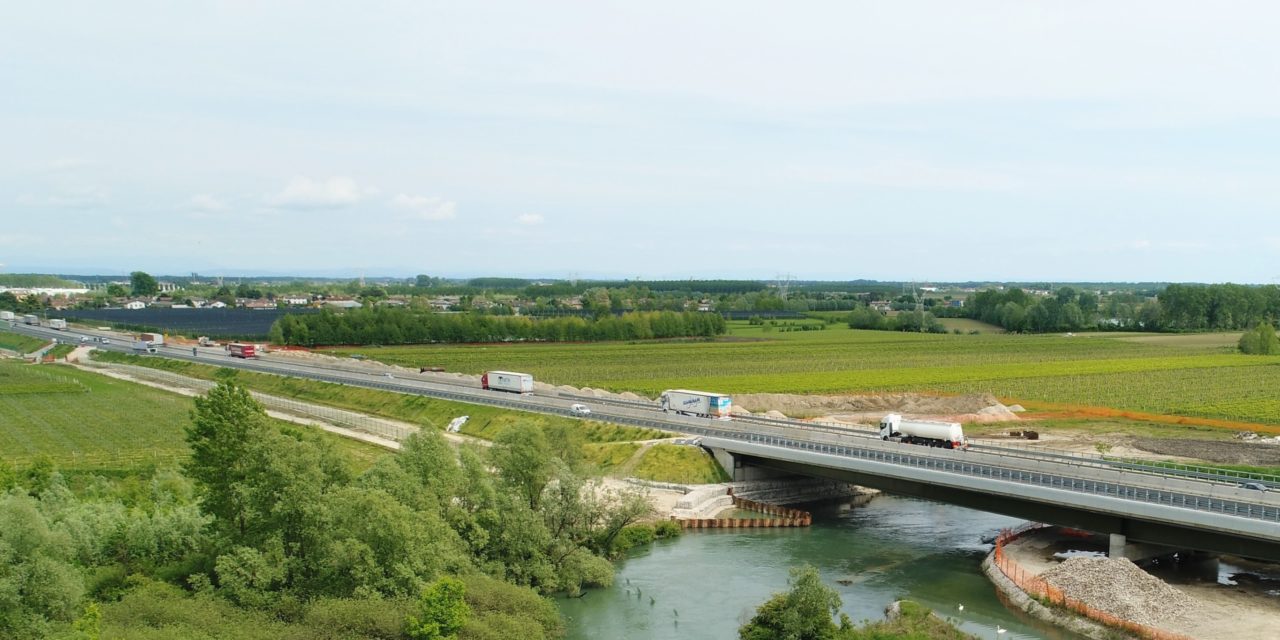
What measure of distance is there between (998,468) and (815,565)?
47.2ft

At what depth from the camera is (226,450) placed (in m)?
50.6

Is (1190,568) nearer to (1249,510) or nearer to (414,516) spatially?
(1249,510)

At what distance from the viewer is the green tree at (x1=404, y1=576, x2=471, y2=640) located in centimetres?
4253

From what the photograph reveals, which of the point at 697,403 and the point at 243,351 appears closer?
the point at 697,403

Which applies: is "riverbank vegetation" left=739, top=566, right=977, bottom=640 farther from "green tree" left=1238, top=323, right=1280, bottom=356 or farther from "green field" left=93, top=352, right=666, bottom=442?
"green tree" left=1238, top=323, right=1280, bottom=356

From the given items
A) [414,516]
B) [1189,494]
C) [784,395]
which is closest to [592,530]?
[414,516]

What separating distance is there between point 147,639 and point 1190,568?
55.0 metres

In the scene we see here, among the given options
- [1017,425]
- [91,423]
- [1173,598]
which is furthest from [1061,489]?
[91,423]

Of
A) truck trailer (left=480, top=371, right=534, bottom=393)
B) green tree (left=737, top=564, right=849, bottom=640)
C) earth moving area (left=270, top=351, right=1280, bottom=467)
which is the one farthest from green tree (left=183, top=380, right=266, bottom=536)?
truck trailer (left=480, top=371, right=534, bottom=393)

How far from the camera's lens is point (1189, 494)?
5491cm

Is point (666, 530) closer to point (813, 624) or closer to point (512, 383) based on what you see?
point (813, 624)

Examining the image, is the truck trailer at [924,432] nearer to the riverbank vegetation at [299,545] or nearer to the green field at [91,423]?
the riverbank vegetation at [299,545]

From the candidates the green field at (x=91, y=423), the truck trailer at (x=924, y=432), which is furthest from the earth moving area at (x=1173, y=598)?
the green field at (x=91, y=423)

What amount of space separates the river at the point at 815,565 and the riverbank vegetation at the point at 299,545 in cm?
324
